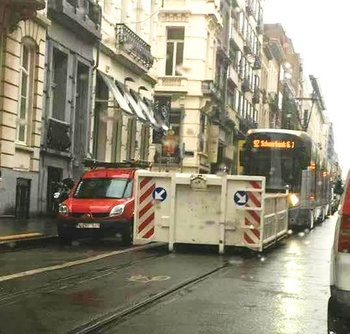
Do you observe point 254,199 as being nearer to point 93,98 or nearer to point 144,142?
point 93,98

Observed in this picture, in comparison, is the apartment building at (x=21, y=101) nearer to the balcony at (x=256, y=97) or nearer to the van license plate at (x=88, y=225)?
the van license plate at (x=88, y=225)

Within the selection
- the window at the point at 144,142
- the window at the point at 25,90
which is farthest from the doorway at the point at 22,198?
the window at the point at 144,142

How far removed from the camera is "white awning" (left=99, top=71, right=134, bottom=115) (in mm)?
28000

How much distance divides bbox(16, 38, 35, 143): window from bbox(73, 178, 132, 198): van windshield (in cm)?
508

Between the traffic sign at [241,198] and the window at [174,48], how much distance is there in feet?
91.7

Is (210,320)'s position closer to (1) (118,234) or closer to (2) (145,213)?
(2) (145,213)

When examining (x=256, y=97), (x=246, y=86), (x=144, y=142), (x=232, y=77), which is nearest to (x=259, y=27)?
(x=256, y=97)

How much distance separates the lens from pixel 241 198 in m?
15.0

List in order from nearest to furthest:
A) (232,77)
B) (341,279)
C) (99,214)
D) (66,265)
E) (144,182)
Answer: (341,279) < (66,265) < (144,182) < (99,214) < (232,77)

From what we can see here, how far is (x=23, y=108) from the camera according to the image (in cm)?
2239

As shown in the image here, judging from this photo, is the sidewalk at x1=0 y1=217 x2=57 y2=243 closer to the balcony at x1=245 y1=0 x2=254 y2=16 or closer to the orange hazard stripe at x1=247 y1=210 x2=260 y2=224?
the orange hazard stripe at x1=247 y1=210 x2=260 y2=224

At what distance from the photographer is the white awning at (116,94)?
2800cm

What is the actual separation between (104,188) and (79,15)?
378 inches

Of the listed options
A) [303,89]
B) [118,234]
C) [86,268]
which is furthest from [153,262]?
[303,89]
